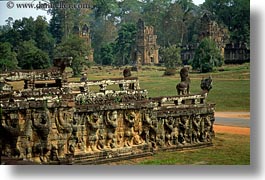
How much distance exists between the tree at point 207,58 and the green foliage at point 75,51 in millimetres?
2110

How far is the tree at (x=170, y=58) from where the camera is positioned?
1216 centimetres

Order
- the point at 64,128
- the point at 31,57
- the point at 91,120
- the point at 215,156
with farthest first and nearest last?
the point at 31,57 < the point at 215,156 < the point at 91,120 < the point at 64,128

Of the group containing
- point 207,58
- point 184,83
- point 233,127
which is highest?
point 207,58

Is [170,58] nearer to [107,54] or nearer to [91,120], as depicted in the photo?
[107,54]

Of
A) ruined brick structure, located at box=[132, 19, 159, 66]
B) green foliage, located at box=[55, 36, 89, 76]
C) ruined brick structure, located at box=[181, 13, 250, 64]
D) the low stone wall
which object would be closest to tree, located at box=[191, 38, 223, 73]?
ruined brick structure, located at box=[181, 13, 250, 64]

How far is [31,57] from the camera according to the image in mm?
11680

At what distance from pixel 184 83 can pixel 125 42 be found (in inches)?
55.9

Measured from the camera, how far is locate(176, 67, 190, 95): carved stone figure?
39.7 feet

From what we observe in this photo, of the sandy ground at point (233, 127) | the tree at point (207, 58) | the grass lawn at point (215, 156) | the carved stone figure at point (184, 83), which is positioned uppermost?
the tree at point (207, 58)

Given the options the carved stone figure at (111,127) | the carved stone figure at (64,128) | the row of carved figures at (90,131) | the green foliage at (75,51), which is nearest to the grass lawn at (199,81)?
the green foliage at (75,51)

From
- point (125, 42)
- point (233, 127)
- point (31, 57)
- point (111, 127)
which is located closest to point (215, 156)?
point (233, 127)

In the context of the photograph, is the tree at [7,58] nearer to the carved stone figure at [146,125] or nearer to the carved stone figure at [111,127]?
the carved stone figure at [111,127]

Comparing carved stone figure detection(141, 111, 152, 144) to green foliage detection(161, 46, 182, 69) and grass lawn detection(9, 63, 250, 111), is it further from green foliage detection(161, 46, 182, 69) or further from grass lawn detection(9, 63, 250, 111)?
green foliage detection(161, 46, 182, 69)

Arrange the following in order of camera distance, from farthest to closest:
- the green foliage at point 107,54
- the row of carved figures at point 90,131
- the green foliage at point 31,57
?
1. the green foliage at point 107,54
2. the green foliage at point 31,57
3. the row of carved figures at point 90,131
